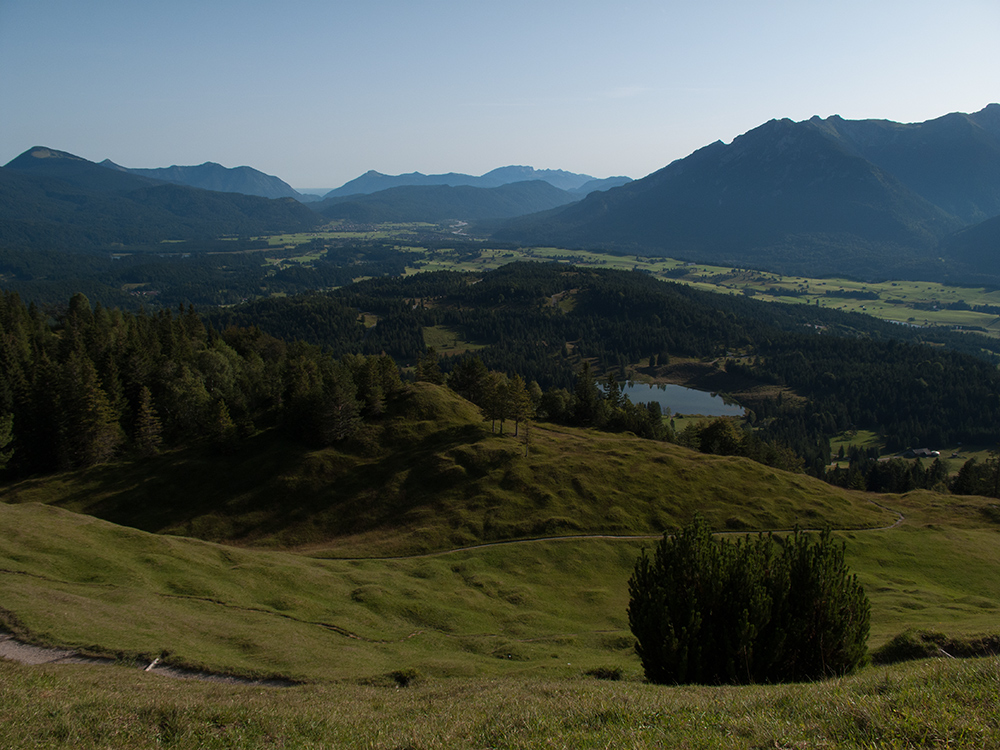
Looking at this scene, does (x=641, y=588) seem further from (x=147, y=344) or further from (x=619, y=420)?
(x=147, y=344)

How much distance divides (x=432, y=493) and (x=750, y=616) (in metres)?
65.4

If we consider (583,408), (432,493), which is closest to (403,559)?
(432,493)

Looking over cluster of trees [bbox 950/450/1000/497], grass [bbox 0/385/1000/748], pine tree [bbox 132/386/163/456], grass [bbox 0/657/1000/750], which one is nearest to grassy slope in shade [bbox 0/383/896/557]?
grass [bbox 0/385/1000/748]

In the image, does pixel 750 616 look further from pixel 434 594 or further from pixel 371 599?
pixel 371 599

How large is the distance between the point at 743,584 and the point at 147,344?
5984 inches

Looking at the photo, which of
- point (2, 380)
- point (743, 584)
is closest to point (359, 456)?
point (2, 380)

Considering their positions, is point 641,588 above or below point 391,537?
above

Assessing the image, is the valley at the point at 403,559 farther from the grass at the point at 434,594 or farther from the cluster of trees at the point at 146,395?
the cluster of trees at the point at 146,395

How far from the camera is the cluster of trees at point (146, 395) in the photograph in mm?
105250

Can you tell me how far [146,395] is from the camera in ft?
361

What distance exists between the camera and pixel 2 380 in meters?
108

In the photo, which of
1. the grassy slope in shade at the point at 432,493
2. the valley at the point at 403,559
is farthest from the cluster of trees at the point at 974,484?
the grassy slope in shade at the point at 432,493

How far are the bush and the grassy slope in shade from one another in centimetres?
4870

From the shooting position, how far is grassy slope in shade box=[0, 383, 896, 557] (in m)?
85.8
